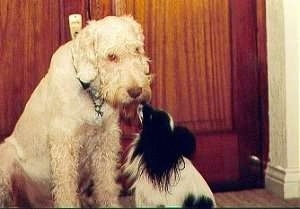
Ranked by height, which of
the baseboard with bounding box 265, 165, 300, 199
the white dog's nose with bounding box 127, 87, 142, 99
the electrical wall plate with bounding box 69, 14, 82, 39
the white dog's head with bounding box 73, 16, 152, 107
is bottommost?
the baseboard with bounding box 265, 165, 300, 199

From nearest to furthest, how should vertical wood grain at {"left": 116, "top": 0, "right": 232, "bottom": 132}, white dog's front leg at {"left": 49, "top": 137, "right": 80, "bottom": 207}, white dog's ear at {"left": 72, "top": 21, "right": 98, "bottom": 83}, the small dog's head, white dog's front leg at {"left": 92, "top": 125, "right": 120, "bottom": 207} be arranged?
1. the small dog's head
2. white dog's ear at {"left": 72, "top": 21, "right": 98, "bottom": 83}
3. white dog's front leg at {"left": 49, "top": 137, "right": 80, "bottom": 207}
4. white dog's front leg at {"left": 92, "top": 125, "right": 120, "bottom": 207}
5. vertical wood grain at {"left": 116, "top": 0, "right": 232, "bottom": 132}

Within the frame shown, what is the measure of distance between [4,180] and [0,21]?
2.83 ft

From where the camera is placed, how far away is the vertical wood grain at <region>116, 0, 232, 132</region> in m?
3.55

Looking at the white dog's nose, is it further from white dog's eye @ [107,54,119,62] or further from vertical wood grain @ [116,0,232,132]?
vertical wood grain @ [116,0,232,132]

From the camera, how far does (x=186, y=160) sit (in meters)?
2.81

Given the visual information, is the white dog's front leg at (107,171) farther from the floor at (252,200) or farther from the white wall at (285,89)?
the white wall at (285,89)

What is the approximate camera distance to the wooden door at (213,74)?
140 inches

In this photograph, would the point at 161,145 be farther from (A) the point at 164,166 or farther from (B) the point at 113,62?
(B) the point at 113,62

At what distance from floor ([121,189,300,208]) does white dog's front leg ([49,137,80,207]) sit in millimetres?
480

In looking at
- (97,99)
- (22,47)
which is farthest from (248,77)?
(22,47)

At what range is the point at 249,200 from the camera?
11.4 ft

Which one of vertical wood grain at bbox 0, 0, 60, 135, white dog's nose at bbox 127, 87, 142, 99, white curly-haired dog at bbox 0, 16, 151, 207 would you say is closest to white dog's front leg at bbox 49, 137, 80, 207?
white curly-haired dog at bbox 0, 16, 151, 207

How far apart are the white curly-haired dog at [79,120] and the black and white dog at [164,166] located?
141 millimetres

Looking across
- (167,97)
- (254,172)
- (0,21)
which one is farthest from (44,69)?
(254,172)
